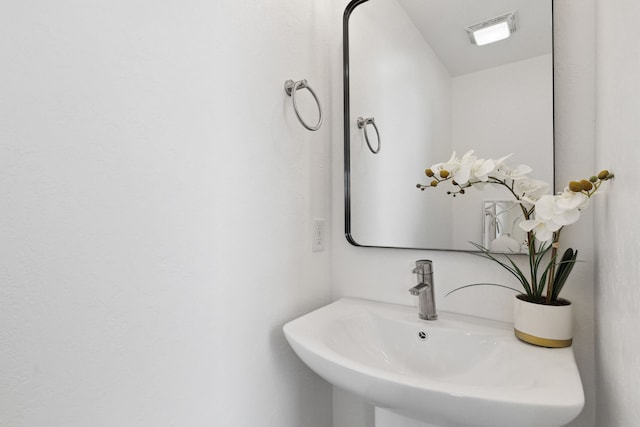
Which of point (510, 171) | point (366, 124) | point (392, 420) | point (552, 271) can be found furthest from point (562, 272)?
point (366, 124)

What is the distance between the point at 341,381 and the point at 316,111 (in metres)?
0.88

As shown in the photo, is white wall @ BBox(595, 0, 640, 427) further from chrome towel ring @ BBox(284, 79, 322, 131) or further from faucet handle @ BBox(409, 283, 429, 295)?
chrome towel ring @ BBox(284, 79, 322, 131)

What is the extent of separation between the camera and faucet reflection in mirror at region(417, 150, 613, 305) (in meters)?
0.69

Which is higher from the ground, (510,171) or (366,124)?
(366,124)

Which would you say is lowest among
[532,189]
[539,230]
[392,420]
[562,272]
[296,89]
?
[392,420]

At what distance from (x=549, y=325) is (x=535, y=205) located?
0.28m

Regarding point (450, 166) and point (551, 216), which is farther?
point (450, 166)

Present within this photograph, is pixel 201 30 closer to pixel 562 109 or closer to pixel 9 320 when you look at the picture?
pixel 9 320

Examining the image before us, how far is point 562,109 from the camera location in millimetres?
856

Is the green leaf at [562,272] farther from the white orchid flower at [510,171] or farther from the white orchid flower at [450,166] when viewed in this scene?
the white orchid flower at [450,166]

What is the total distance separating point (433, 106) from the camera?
41.7 inches

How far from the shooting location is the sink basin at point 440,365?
53 cm

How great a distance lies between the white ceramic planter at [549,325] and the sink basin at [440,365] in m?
0.02

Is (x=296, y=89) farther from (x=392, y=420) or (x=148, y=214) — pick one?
(x=392, y=420)
